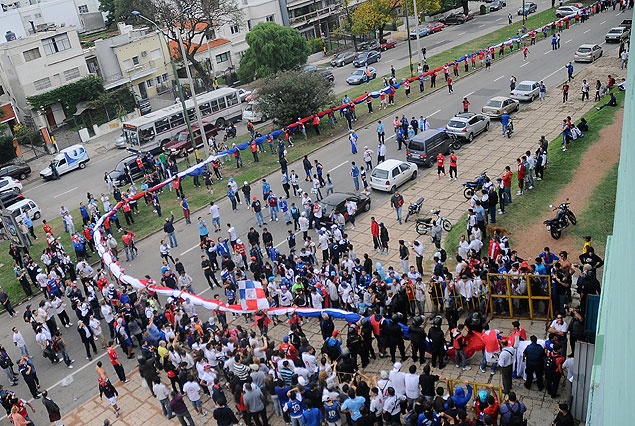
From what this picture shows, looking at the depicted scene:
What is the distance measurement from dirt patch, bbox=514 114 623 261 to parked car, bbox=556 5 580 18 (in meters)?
32.0

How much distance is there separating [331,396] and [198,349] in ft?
15.1

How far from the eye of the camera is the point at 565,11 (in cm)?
5803

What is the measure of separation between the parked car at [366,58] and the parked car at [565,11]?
1883 cm

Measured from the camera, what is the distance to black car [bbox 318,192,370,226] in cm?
2489

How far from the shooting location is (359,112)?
41219 millimetres

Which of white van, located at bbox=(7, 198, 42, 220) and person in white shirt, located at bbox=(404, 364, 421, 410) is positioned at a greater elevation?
person in white shirt, located at bbox=(404, 364, 421, 410)

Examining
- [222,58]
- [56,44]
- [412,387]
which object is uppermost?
[56,44]

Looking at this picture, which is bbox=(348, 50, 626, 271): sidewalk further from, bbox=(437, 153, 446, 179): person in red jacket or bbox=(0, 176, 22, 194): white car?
bbox=(0, 176, 22, 194): white car

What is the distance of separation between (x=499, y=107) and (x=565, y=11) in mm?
30532

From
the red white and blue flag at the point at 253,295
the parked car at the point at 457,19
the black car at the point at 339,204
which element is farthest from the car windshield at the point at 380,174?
the parked car at the point at 457,19

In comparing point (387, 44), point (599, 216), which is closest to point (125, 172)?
point (599, 216)

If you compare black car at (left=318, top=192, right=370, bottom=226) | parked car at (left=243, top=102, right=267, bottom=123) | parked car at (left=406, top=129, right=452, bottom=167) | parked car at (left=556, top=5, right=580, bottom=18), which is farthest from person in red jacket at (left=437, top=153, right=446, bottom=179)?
parked car at (left=556, top=5, right=580, bottom=18)

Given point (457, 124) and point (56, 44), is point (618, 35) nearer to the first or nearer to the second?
point (457, 124)

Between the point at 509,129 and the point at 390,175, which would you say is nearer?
the point at 390,175
